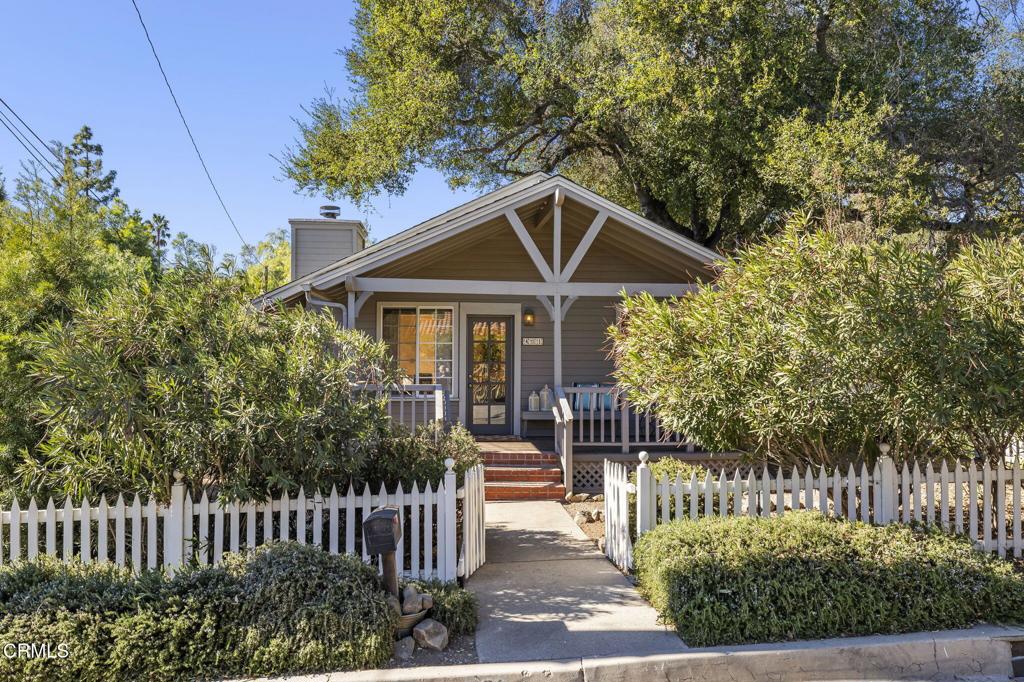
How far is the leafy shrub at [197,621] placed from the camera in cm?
365

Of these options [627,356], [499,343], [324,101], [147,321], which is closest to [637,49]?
[499,343]

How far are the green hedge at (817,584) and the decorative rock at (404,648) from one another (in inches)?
68.9

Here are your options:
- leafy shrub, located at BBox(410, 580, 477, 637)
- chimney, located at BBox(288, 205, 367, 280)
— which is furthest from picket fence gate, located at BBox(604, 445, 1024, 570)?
chimney, located at BBox(288, 205, 367, 280)

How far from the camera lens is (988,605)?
14.5ft

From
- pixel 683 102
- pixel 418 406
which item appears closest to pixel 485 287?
pixel 418 406

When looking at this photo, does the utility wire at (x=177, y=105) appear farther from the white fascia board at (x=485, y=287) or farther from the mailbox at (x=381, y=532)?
the mailbox at (x=381, y=532)

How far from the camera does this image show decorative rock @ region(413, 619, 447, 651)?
4.12m

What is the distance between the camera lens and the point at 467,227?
9977mm

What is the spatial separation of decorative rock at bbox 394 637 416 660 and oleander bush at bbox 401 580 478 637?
0.26 metres

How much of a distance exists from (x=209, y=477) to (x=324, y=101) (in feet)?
55.0

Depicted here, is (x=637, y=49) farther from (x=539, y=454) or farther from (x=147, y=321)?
(x=147, y=321)

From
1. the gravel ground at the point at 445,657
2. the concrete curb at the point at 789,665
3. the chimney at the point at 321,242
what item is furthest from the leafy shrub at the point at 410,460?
the chimney at the point at 321,242

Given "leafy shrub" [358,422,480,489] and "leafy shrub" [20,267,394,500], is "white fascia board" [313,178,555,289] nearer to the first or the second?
"leafy shrub" [358,422,480,489]

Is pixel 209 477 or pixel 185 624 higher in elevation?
pixel 209 477
